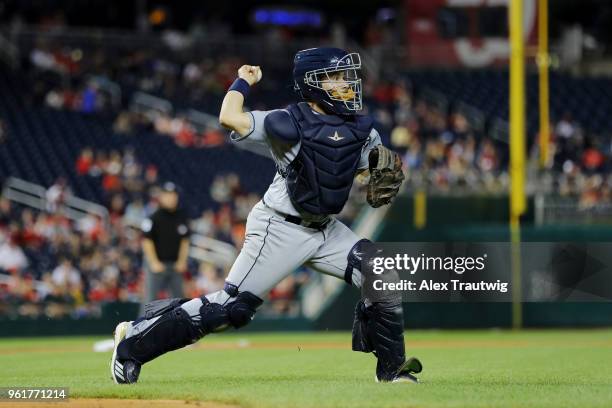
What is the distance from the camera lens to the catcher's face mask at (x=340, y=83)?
782 cm

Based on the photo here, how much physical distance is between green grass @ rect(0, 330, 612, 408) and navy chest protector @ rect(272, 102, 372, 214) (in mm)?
1173

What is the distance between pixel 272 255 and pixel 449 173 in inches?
625

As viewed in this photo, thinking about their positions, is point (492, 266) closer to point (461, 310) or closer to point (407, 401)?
point (461, 310)

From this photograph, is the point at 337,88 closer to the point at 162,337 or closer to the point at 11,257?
the point at 162,337

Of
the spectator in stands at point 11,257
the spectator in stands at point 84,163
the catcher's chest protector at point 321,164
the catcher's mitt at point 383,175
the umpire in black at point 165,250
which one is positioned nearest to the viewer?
the catcher's chest protector at point 321,164

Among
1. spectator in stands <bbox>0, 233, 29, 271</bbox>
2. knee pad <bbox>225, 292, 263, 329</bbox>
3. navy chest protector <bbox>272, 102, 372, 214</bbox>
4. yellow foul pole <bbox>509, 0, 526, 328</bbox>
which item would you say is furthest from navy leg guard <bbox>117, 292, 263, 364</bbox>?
spectator in stands <bbox>0, 233, 29, 271</bbox>

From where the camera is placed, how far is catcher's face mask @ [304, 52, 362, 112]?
7.82 metres

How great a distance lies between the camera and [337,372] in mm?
9508

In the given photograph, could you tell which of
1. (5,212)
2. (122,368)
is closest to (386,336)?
(122,368)

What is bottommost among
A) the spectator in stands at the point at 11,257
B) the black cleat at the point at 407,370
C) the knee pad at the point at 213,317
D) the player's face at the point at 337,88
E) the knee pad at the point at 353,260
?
the spectator in stands at the point at 11,257

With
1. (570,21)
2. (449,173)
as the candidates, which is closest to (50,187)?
(449,173)

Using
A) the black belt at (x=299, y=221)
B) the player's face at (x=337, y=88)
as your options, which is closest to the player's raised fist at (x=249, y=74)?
the player's face at (x=337, y=88)

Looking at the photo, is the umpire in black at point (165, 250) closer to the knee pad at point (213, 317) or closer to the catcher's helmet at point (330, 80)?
the knee pad at point (213, 317)

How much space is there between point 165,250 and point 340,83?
20.2 ft
